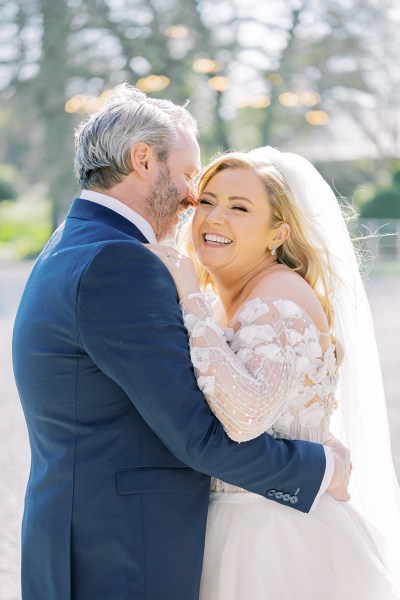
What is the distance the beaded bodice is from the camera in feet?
7.91

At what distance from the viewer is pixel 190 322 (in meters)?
2.46

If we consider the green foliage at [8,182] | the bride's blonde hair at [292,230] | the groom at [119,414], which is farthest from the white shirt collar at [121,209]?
the green foliage at [8,182]

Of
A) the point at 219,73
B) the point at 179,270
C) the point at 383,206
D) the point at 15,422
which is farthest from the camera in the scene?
the point at 219,73

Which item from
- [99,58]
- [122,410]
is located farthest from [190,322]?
[99,58]

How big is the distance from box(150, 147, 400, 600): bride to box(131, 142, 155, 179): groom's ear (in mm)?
225

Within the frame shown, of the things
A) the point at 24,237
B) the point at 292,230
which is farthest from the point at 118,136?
the point at 24,237

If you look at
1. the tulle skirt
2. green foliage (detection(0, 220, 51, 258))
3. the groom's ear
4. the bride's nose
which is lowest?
green foliage (detection(0, 220, 51, 258))

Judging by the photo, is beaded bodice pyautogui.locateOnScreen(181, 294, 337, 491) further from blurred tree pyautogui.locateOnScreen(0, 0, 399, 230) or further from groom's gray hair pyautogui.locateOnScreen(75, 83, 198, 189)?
blurred tree pyautogui.locateOnScreen(0, 0, 399, 230)

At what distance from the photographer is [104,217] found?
254cm

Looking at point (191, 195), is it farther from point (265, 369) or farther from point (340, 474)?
point (340, 474)

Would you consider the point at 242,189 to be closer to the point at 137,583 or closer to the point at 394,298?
the point at 137,583

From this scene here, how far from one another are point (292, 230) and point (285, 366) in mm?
674

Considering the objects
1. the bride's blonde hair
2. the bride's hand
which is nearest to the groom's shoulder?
the bride's hand

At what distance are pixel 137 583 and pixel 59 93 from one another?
1035 inches
